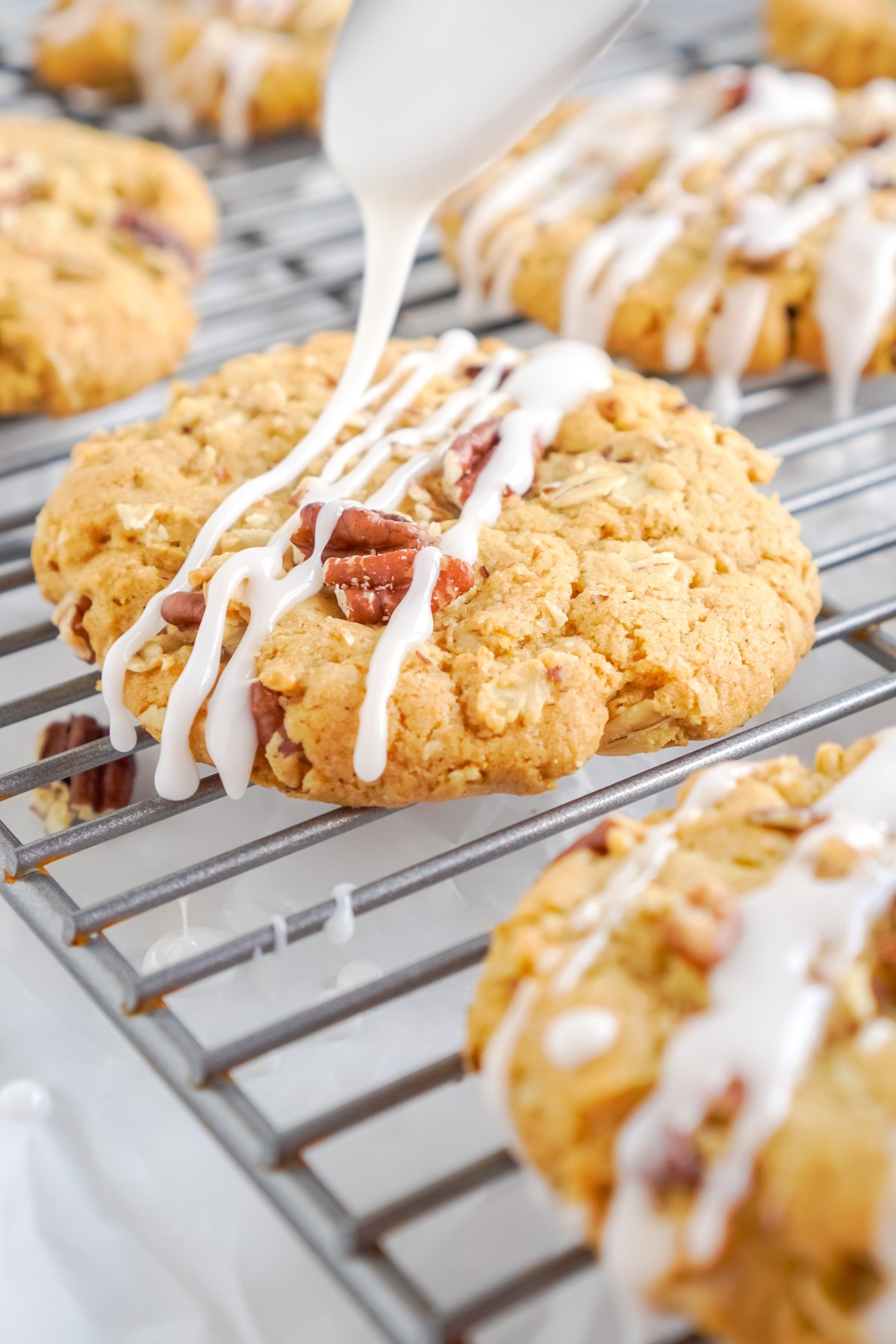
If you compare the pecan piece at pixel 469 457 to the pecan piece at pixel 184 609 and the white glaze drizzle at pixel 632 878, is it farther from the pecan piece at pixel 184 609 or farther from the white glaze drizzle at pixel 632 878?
the white glaze drizzle at pixel 632 878

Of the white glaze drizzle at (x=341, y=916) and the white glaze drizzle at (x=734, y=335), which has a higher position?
the white glaze drizzle at (x=341, y=916)

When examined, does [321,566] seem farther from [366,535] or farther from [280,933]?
[280,933]

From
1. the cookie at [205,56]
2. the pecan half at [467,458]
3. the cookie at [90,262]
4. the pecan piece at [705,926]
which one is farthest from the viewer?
the cookie at [205,56]

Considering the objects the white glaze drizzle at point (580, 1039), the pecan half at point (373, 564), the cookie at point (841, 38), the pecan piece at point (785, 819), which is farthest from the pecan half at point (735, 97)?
the white glaze drizzle at point (580, 1039)

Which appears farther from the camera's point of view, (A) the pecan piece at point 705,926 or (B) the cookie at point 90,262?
(B) the cookie at point 90,262

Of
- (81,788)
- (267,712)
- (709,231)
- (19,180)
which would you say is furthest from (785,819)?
(19,180)

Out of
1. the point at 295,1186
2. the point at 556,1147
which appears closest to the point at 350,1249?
the point at 295,1186

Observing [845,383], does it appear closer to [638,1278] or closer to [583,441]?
[583,441]

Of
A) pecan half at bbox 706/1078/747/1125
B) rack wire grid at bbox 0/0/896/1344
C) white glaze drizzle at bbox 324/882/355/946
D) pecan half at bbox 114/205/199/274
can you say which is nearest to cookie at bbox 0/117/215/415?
pecan half at bbox 114/205/199/274
